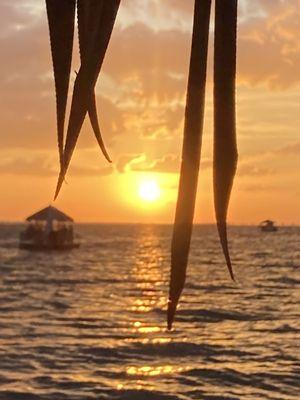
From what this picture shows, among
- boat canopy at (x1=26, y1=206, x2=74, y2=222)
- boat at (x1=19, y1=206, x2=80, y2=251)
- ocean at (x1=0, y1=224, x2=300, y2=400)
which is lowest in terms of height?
ocean at (x1=0, y1=224, x2=300, y2=400)

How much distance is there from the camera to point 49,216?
75.4 meters

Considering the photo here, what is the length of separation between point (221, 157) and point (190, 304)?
139 feet

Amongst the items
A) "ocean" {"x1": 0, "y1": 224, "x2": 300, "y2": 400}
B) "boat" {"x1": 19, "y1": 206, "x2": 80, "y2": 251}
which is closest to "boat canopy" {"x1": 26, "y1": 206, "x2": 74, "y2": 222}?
"boat" {"x1": 19, "y1": 206, "x2": 80, "y2": 251}

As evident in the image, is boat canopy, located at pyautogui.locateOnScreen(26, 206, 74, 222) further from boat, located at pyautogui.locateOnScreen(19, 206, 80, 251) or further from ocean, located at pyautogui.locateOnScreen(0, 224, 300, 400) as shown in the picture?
ocean, located at pyautogui.locateOnScreen(0, 224, 300, 400)

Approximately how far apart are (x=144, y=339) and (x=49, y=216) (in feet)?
155

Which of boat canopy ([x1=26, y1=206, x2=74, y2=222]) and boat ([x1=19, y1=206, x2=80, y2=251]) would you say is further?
boat ([x1=19, y1=206, x2=80, y2=251])

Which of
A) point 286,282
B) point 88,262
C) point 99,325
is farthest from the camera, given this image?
point 88,262

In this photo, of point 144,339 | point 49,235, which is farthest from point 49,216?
point 144,339

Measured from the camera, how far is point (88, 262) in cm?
7656

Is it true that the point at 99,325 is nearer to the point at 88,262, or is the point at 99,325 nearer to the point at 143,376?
the point at 143,376

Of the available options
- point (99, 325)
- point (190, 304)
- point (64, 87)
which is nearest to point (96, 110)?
point (64, 87)

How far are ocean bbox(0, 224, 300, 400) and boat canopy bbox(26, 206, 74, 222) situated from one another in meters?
14.0

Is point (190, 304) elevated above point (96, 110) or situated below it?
Answer: below

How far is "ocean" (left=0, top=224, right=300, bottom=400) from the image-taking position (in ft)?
67.9
